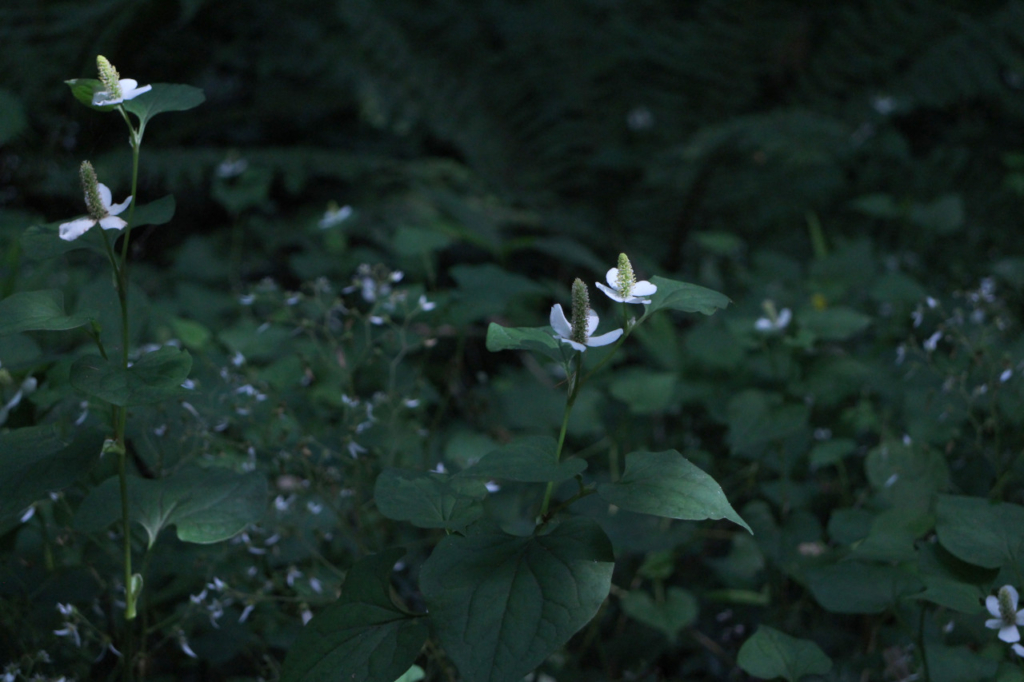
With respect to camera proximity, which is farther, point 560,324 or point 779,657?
point 779,657

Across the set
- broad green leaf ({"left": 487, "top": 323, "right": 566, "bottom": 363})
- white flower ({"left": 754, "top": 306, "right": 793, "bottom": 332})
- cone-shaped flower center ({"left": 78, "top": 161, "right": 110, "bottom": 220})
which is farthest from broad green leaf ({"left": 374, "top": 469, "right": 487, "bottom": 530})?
white flower ({"left": 754, "top": 306, "right": 793, "bottom": 332})

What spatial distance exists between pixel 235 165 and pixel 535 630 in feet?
7.13

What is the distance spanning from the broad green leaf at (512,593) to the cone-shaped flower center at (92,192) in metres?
0.58

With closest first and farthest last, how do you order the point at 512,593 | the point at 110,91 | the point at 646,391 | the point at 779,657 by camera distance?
the point at 512,593 → the point at 110,91 → the point at 779,657 → the point at 646,391

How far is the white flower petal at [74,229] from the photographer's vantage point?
35.3 inches

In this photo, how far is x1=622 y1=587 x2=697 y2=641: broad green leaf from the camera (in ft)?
4.50

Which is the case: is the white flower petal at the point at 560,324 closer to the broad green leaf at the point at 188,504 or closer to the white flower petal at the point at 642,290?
the white flower petal at the point at 642,290

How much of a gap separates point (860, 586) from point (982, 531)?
219 millimetres

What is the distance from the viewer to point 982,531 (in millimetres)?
989

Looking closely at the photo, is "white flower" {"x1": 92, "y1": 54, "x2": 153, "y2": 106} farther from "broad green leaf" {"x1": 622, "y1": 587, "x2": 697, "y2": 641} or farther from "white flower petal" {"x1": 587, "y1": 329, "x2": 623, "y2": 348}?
"broad green leaf" {"x1": 622, "y1": 587, "x2": 697, "y2": 641}

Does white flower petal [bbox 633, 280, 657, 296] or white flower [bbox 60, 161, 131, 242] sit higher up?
white flower [bbox 60, 161, 131, 242]

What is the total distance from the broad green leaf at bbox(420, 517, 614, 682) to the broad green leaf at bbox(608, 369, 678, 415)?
88 cm

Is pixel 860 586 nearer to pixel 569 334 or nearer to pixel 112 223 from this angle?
pixel 569 334

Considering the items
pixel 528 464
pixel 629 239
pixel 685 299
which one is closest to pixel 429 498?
pixel 528 464
